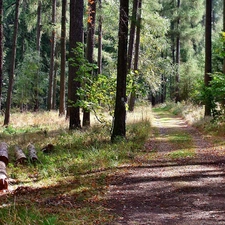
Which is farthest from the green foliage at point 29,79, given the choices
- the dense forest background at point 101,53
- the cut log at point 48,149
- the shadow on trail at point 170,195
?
the shadow on trail at point 170,195

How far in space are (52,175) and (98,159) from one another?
160 cm

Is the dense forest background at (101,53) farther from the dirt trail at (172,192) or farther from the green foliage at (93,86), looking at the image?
the dirt trail at (172,192)

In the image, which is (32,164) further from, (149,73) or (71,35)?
(149,73)

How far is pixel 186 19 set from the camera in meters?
35.5

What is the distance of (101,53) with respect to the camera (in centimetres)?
2714

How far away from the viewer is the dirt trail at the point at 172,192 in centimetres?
500

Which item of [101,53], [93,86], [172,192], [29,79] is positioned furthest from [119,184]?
[29,79]

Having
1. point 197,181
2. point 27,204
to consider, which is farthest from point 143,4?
point 27,204

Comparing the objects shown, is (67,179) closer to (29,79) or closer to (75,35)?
(75,35)

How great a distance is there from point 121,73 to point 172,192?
18.3 feet

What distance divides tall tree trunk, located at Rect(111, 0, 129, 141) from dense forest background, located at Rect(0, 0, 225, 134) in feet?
0.97

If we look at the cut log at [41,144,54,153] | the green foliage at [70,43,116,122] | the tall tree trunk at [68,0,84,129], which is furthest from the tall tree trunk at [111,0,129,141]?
the tall tree trunk at [68,0,84,129]

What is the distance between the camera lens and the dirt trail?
16.4 feet

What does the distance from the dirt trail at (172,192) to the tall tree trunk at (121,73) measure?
6.92 feet
